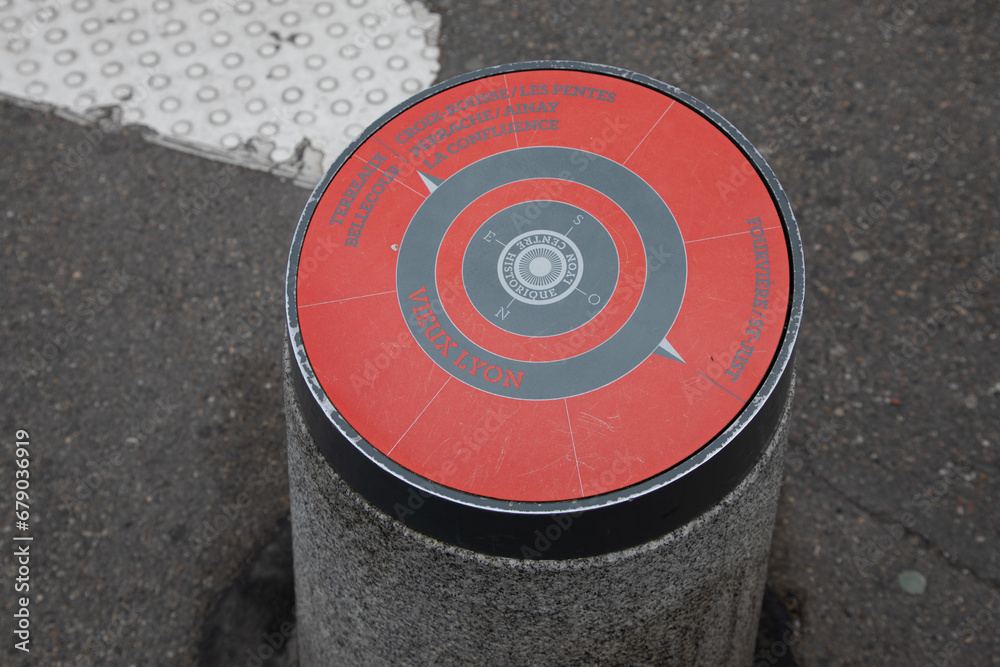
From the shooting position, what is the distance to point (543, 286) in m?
2.14

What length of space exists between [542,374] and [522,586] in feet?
1.61

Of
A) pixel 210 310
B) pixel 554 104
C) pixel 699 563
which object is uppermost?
pixel 554 104

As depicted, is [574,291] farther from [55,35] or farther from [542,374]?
[55,35]

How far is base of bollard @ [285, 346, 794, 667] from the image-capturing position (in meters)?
1.99

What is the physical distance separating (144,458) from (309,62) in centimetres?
234

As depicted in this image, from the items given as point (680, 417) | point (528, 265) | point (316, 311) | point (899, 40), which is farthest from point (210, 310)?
point (899, 40)

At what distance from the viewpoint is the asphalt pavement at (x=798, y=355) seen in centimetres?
329

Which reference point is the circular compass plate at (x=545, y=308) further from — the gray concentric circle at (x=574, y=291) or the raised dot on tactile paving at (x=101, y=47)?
the raised dot on tactile paving at (x=101, y=47)

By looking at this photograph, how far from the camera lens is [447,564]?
1.99 metres

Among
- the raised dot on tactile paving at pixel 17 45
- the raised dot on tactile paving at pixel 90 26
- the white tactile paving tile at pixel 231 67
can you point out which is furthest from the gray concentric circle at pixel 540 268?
the raised dot on tactile paving at pixel 17 45

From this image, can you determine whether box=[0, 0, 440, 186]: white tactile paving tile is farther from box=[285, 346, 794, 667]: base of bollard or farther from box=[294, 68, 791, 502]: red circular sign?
box=[285, 346, 794, 667]: base of bollard

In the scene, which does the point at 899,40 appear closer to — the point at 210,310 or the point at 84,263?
the point at 210,310

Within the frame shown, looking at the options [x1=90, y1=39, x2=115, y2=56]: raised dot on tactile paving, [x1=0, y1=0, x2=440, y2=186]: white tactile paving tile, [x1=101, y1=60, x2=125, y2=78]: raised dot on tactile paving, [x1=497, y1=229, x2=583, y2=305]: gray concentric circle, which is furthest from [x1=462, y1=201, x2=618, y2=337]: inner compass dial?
[x1=90, y1=39, x2=115, y2=56]: raised dot on tactile paving

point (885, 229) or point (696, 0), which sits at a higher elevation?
point (696, 0)
